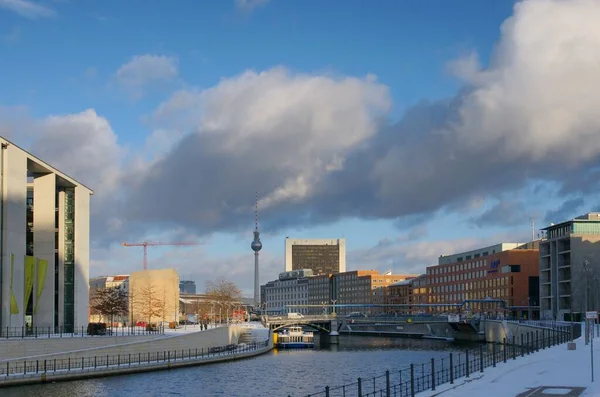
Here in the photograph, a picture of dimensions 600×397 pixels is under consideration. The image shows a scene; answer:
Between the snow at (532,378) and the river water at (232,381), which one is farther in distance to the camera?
the river water at (232,381)

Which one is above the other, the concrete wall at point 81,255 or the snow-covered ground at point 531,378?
the concrete wall at point 81,255

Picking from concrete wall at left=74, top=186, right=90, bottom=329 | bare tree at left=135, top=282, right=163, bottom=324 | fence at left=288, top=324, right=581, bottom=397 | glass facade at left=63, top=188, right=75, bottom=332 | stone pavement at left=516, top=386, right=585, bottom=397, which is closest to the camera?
stone pavement at left=516, top=386, right=585, bottom=397

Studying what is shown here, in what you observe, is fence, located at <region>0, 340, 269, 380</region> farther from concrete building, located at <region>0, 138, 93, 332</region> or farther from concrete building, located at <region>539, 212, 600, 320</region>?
concrete building, located at <region>539, 212, 600, 320</region>

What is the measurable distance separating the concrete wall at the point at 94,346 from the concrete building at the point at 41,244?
33.4 ft

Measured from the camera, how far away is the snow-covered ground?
1807 inches

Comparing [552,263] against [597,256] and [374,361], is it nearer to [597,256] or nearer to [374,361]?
[597,256]

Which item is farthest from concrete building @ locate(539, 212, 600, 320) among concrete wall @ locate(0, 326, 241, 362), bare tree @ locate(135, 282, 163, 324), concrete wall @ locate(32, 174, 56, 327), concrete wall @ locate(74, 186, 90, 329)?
concrete wall @ locate(32, 174, 56, 327)

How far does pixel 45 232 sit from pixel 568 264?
12295 cm

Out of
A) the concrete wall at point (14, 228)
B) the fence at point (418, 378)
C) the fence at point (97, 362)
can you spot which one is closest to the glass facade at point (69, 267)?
the concrete wall at point (14, 228)

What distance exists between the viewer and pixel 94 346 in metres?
82.3

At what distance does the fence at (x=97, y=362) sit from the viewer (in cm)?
7144

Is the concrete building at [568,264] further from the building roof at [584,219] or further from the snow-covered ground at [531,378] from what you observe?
the snow-covered ground at [531,378]

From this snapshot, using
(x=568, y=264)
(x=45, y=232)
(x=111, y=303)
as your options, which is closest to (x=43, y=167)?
(x=45, y=232)

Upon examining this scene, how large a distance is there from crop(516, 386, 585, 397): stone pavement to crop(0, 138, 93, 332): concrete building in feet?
189
